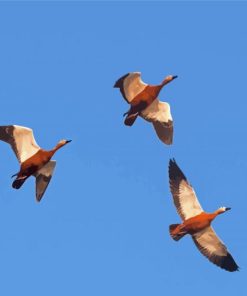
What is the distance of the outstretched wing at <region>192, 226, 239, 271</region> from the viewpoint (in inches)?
1612

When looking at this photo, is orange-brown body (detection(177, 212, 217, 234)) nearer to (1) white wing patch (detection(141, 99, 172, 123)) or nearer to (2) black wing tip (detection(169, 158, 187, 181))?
(2) black wing tip (detection(169, 158, 187, 181))

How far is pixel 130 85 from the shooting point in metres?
41.9

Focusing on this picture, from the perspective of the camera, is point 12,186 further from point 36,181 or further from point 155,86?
point 155,86

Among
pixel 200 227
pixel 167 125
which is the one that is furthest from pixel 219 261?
pixel 167 125

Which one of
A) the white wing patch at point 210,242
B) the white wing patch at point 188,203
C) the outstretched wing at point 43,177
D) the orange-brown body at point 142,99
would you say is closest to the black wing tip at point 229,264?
the white wing patch at point 210,242

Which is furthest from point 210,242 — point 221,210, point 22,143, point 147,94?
point 22,143

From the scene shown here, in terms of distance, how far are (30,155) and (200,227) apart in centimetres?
762

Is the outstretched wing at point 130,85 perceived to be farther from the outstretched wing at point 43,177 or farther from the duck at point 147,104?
the outstretched wing at point 43,177

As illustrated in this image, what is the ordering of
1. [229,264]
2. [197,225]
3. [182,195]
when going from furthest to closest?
[182,195] → [229,264] → [197,225]

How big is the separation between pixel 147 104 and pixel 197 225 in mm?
5882

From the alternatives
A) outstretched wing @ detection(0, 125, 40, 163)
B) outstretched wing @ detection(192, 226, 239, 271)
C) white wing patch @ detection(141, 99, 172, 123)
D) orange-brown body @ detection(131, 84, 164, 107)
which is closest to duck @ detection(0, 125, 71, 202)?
outstretched wing @ detection(0, 125, 40, 163)

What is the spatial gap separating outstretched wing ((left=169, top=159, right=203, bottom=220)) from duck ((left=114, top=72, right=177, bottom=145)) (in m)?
1.45

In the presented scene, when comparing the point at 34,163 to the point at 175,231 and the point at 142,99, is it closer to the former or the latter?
the point at 142,99

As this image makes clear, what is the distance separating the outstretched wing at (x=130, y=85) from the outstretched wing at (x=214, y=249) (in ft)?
21.6
